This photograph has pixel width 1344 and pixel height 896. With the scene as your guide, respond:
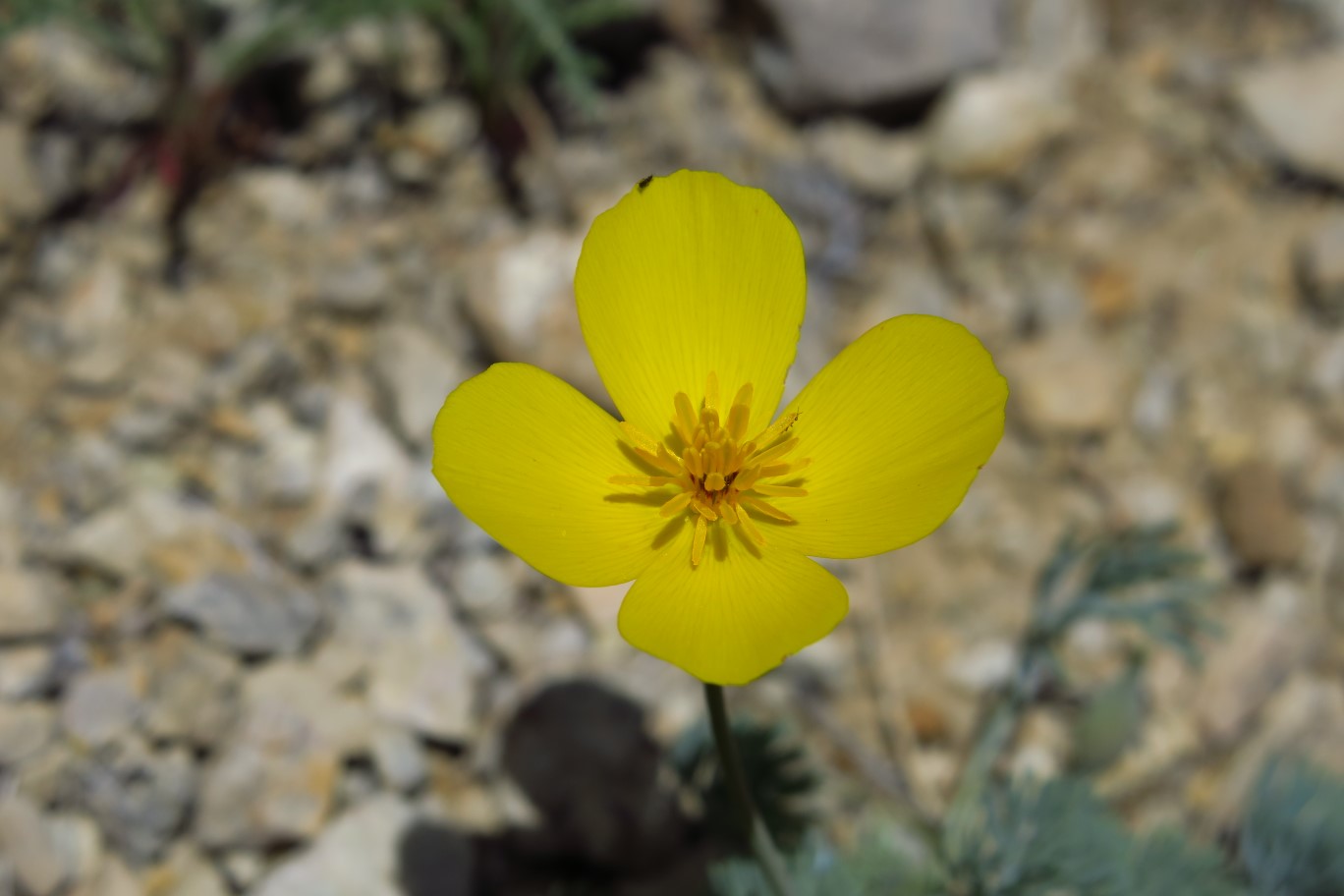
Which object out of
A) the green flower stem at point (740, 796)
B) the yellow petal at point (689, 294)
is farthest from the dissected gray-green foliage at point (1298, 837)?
the yellow petal at point (689, 294)

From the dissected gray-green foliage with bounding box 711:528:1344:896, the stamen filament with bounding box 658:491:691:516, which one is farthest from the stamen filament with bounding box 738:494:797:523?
the dissected gray-green foliage with bounding box 711:528:1344:896

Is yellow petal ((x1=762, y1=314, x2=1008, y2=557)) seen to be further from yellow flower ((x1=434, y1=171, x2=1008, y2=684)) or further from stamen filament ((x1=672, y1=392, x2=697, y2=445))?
stamen filament ((x1=672, y1=392, x2=697, y2=445))

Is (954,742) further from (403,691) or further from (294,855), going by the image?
(294,855)

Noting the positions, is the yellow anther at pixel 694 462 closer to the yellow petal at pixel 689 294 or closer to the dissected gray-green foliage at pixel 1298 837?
the yellow petal at pixel 689 294

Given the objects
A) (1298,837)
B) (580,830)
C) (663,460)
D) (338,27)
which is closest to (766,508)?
(663,460)

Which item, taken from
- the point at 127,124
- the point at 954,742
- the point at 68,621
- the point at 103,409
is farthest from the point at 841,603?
the point at 127,124

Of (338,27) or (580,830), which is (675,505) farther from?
(338,27)

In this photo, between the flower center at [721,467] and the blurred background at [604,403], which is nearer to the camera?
the flower center at [721,467]
